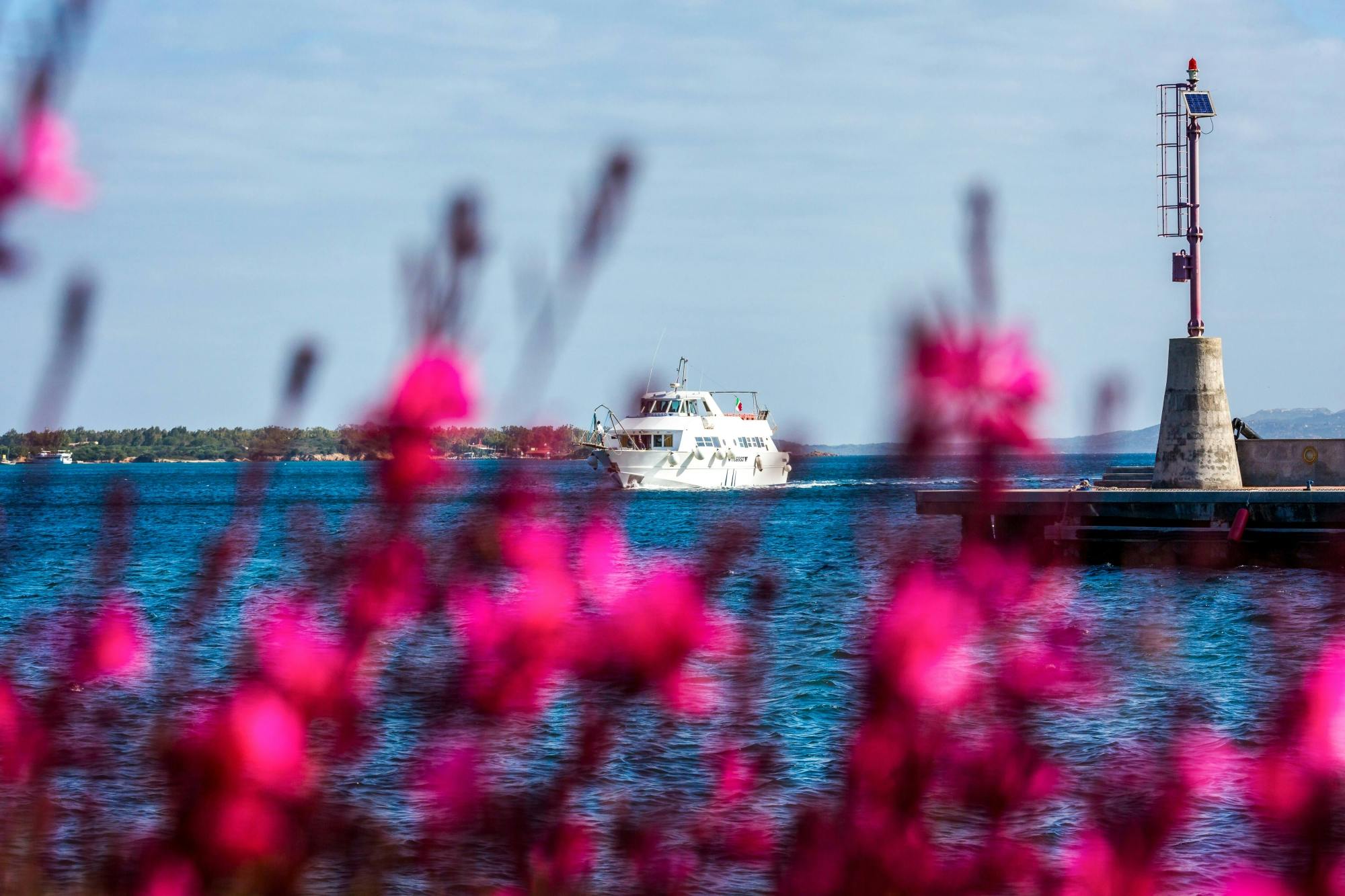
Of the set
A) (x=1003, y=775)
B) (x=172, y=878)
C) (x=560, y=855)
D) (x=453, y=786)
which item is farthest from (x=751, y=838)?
(x=172, y=878)

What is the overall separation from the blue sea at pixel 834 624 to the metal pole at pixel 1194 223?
5.51 meters

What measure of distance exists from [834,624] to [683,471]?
5660 cm

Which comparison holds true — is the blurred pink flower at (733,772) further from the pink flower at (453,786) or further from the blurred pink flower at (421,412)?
the blurred pink flower at (421,412)

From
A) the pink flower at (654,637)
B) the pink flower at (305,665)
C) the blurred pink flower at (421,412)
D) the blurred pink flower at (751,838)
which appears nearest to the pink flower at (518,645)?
the pink flower at (654,637)

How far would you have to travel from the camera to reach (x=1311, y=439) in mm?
33562

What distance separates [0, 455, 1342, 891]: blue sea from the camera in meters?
2.51

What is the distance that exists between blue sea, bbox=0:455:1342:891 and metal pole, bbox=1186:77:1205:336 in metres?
5.51

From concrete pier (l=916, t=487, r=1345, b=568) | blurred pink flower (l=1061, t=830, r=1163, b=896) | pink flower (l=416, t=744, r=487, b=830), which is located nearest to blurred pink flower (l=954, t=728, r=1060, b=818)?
blurred pink flower (l=1061, t=830, r=1163, b=896)

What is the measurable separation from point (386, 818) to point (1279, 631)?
8.72m

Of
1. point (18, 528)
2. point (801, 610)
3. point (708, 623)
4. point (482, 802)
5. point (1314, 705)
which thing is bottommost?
point (801, 610)

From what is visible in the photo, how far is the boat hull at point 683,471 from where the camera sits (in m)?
79.8

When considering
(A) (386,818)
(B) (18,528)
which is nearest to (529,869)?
(B) (18,528)

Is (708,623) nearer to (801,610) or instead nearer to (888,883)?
(888,883)

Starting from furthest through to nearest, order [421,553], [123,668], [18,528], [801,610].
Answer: [801,610] → [123,668] → [18,528] → [421,553]
